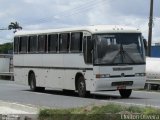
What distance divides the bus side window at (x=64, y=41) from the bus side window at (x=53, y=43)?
43 cm

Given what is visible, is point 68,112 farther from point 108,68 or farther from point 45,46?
point 45,46

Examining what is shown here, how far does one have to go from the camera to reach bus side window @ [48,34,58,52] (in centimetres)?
2719

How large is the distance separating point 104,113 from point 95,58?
11657 millimetres

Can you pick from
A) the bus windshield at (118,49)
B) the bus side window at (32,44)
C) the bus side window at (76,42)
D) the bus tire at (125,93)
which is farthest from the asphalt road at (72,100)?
the bus side window at (32,44)

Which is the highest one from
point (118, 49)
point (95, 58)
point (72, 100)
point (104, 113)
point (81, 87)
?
point (118, 49)

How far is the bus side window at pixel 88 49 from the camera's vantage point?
936 inches

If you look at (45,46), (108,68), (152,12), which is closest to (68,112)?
(108,68)

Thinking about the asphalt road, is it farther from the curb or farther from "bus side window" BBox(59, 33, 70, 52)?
"bus side window" BBox(59, 33, 70, 52)

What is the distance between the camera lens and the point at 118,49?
23.7m

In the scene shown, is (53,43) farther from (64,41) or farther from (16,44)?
(16,44)

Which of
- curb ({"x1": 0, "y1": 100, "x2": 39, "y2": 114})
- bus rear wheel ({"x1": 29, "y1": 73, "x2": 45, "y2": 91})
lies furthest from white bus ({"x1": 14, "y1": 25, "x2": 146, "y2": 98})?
curb ({"x1": 0, "y1": 100, "x2": 39, "y2": 114})

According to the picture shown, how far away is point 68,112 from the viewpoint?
13188 millimetres

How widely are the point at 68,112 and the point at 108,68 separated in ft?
34.4

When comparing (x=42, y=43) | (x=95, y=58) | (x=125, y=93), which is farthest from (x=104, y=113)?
(x=42, y=43)
